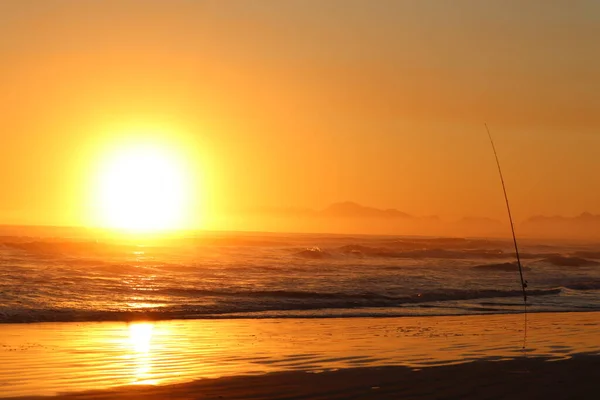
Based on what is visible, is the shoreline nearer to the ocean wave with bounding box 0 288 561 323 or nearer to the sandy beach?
the ocean wave with bounding box 0 288 561 323

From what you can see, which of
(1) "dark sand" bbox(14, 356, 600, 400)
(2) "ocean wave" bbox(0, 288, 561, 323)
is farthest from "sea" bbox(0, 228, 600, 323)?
(1) "dark sand" bbox(14, 356, 600, 400)

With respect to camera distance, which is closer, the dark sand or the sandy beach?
the dark sand

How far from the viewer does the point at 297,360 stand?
12.0m

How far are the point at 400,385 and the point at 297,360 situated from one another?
7.71 ft

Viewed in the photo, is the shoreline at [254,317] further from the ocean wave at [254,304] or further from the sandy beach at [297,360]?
the sandy beach at [297,360]

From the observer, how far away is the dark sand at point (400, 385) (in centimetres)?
941

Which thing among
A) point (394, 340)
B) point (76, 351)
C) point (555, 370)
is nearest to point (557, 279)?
point (394, 340)

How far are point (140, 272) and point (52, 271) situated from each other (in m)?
4.09

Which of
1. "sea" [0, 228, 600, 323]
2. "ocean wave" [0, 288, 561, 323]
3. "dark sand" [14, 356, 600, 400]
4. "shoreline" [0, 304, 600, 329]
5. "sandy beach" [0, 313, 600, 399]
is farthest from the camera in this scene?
"sea" [0, 228, 600, 323]

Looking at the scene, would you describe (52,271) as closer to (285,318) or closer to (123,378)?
(285,318)

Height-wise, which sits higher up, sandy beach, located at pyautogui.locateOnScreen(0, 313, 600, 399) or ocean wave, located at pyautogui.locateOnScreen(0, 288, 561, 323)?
ocean wave, located at pyautogui.locateOnScreen(0, 288, 561, 323)

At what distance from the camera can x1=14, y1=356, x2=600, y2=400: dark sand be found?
9406 mm

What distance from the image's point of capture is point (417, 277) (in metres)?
31.7

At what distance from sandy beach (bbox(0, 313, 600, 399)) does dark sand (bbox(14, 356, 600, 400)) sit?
0.01 m
